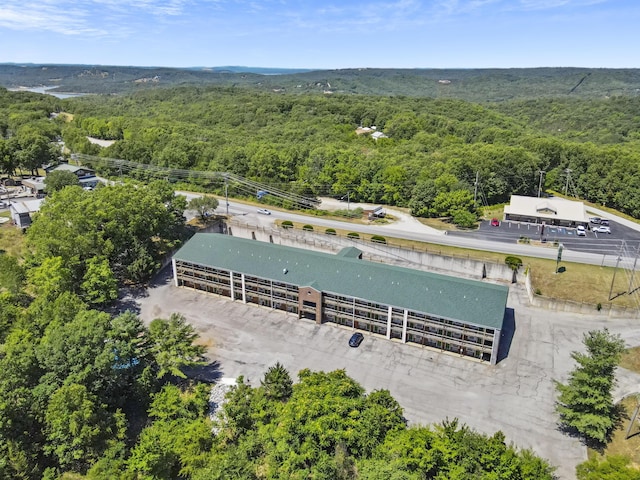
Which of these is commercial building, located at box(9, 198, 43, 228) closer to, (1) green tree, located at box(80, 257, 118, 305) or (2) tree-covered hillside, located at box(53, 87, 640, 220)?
(1) green tree, located at box(80, 257, 118, 305)

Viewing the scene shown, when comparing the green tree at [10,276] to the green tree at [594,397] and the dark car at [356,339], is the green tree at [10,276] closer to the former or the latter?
the dark car at [356,339]

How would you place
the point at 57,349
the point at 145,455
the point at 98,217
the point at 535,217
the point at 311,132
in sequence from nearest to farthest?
the point at 145,455
the point at 57,349
the point at 98,217
the point at 535,217
the point at 311,132

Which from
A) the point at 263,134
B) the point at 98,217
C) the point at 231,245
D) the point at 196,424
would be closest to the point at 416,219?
the point at 231,245

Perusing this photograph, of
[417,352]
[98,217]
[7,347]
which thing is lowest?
[417,352]

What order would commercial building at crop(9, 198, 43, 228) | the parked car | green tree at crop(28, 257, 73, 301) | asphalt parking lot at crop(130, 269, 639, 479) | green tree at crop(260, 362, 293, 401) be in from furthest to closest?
the parked car < commercial building at crop(9, 198, 43, 228) < green tree at crop(28, 257, 73, 301) < asphalt parking lot at crop(130, 269, 639, 479) < green tree at crop(260, 362, 293, 401)

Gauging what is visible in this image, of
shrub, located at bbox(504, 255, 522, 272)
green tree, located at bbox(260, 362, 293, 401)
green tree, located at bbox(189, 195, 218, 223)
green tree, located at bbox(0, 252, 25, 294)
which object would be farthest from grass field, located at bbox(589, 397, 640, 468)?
green tree, located at bbox(189, 195, 218, 223)

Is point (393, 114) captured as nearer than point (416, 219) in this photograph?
No

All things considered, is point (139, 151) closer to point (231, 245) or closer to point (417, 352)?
point (231, 245)
